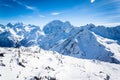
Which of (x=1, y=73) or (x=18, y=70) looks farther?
(x=18, y=70)

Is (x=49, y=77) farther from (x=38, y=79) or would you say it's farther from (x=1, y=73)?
(x=1, y=73)

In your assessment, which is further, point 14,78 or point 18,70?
point 18,70

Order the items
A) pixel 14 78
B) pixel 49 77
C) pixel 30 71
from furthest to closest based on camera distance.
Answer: pixel 30 71 → pixel 49 77 → pixel 14 78

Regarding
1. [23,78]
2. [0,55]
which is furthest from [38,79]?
[0,55]

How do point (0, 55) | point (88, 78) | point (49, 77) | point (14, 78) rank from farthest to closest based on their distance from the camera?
1. point (0, 55)
2. point (88, 78)
3. point (49, 77)
4. point (14, 78)

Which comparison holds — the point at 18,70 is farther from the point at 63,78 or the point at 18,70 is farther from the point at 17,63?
the point at 63,78

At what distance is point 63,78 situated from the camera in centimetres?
3850

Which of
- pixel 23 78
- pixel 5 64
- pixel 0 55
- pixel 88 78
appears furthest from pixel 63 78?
pixel 0 55

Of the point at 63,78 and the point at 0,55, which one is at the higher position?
the point at 0,55

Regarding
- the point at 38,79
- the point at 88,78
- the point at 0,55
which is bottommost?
the point at 88,78

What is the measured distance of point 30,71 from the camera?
125 ft

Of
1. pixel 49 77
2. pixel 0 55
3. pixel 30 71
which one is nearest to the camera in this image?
pixel 49 77

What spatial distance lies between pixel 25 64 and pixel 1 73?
1031 cm

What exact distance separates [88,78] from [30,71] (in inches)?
532
